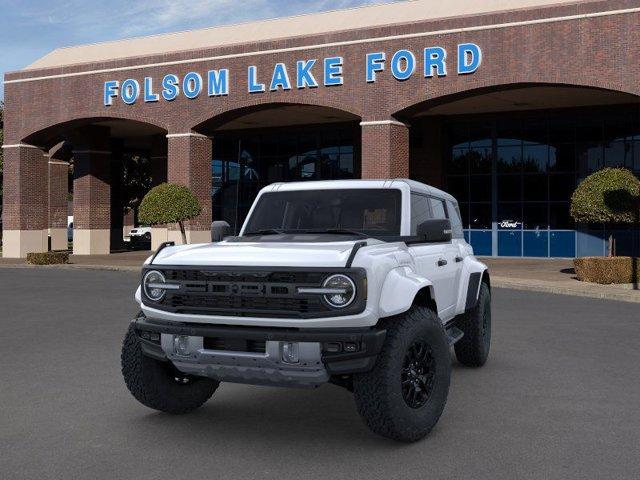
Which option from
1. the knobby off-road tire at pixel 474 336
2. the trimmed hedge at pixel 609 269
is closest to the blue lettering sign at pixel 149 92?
the trimmed hedge at pixel 609 269

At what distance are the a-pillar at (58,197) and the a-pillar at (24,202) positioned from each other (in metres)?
Result: 3.45

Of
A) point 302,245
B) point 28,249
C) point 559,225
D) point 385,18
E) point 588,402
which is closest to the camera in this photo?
point 302,245

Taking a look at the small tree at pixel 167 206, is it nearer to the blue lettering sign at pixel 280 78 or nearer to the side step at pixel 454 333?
the blue lettering sign at pixel 280 78

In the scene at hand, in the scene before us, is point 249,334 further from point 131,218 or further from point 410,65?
point 131,218

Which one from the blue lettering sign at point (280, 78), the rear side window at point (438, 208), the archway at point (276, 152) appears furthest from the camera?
the archway at point (276, 152)

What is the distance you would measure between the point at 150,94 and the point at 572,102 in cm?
1826

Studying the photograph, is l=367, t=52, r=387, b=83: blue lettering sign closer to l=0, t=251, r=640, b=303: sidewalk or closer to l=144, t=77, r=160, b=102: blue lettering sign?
l=0, t=251, r=640, b=303: sidewalk

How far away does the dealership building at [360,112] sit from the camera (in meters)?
27.0

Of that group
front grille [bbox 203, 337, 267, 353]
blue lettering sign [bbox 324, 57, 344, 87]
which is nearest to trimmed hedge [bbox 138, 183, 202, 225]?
blue lettering sign [bbox 324, 57, 344, 87]

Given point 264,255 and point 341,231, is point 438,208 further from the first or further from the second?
point 264,255

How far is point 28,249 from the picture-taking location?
3769 cm

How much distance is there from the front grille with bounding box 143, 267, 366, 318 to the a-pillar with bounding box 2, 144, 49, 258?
113 feet

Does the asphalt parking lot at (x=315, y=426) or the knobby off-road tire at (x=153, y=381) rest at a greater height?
the knobby off-road tire at (x=153, y=381)

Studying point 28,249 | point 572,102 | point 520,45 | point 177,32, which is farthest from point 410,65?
point 28,249
